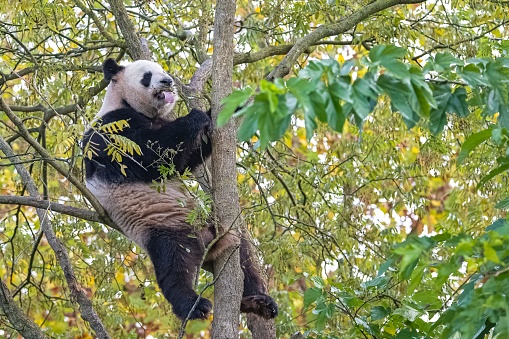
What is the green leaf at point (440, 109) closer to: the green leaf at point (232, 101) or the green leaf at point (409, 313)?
the green leaf at point (232, 101)

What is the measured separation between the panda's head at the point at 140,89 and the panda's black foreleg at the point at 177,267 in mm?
1555

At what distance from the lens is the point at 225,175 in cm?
547

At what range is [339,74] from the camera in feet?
10.3

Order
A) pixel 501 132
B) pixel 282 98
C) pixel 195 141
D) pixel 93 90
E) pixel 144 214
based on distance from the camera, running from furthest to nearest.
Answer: pixel 93 90 < pixel 144 214 < pixel 195 141 < pixel 501 132 < pixel 282 98

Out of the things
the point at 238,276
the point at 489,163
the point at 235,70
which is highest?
the point at 235,70

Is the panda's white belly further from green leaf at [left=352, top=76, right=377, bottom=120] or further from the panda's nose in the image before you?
green leaf at [left=352, top=76, right=377, bottom=120]

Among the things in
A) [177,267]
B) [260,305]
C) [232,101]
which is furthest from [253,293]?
[232,101]

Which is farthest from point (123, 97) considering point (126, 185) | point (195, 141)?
point (195, 141)

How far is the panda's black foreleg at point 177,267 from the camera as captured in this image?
243 inches

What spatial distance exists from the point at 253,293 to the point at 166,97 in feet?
7.61

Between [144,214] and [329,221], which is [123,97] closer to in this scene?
[144,214]

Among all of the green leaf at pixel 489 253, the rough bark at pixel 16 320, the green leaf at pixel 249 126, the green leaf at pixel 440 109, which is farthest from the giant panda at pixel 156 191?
the green leaf at pixel 489 253

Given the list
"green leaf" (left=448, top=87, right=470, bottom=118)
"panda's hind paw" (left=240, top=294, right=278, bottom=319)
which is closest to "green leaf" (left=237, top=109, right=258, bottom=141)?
"green leaf" (left=448, top=87, right=470, bottom=118)

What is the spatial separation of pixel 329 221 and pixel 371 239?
525mm
